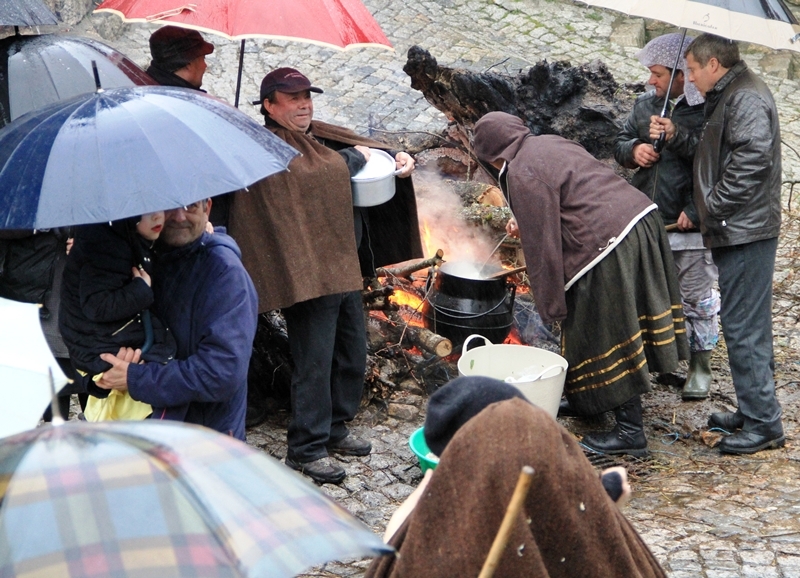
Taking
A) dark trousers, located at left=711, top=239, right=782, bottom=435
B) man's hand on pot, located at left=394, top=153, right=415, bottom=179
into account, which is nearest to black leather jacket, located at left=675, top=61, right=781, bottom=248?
dark trousers, located at left=711, top=239, right=782, bottom=435

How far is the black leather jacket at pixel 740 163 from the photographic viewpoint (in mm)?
5492

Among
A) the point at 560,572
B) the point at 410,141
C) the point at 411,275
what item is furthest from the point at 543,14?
the point at 560,572

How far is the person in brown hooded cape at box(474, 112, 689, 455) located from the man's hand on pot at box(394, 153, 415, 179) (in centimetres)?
47

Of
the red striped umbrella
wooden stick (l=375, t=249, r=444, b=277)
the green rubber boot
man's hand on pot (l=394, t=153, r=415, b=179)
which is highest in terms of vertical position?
the red striped umbrella

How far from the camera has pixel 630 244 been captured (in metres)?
5.56

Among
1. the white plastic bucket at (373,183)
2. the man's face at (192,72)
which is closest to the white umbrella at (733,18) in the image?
the white plastic bucket at (373,183)

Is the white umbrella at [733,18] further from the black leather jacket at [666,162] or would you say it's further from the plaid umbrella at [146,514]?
the plaid umbrella at [146,514]

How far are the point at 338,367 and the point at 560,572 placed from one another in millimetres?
3666

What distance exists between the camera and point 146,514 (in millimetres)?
1901

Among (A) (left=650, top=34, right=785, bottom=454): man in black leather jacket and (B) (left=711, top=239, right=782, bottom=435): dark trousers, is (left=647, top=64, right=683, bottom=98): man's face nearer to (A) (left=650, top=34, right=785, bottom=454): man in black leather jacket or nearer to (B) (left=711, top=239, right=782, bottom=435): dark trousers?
(A) (left=650, top=34, right=785, bottom=454): man in black leather jacket

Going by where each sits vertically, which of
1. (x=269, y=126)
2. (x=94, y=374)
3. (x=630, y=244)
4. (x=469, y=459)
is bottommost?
(x=630, y=244)

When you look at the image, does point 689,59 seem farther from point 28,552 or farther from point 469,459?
point 28,552

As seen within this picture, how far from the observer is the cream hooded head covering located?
6129 millimetres

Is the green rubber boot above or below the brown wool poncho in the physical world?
below
